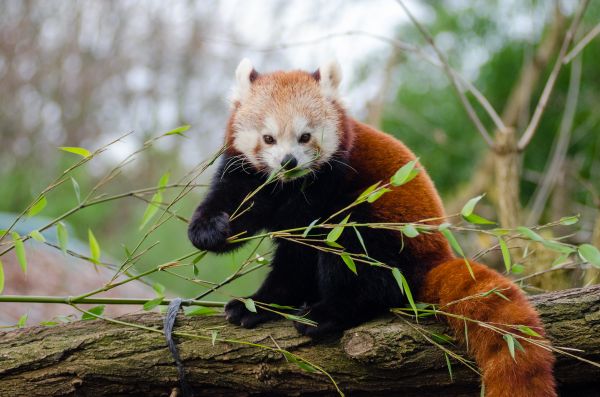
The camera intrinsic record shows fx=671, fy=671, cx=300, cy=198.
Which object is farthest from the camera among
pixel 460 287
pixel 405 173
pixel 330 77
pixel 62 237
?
pixel 330 77

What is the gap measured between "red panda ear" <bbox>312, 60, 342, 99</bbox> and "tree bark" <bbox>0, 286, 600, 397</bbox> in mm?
1179

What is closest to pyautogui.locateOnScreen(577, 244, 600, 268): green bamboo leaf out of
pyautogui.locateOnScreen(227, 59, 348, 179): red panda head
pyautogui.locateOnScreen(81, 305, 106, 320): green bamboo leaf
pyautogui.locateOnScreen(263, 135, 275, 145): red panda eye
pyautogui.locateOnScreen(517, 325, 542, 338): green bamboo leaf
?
pyautogui.locateOnScreen(517, 325, 542, 338): green bamboo leaf

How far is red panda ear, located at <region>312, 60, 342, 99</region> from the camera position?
3.08 metres

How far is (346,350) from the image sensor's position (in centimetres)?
225

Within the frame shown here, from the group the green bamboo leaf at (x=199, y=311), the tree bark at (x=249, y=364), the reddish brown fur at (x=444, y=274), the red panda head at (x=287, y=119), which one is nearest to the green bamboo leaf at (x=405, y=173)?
the reddish brown fur at (x=444, y=274)

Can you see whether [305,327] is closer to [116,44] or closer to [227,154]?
[227,154]

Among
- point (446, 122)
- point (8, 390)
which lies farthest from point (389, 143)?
point (446, 122)

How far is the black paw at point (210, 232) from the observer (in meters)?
2.55

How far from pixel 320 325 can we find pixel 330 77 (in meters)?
1.26

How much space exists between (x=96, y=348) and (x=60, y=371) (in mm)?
140


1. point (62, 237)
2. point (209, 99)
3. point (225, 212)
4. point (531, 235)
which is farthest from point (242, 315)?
point (209, 99)

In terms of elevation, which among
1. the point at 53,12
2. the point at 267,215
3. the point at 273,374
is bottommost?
the point at 273,374

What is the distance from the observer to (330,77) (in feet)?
10.2

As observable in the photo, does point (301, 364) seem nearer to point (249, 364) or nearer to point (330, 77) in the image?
point (249, 364)
